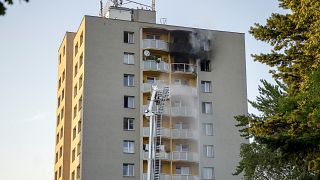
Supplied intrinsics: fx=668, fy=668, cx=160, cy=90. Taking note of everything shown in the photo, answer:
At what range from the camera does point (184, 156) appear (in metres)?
66.3

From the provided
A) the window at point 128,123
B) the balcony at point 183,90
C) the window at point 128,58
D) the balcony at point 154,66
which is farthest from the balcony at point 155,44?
the window at point 128,123

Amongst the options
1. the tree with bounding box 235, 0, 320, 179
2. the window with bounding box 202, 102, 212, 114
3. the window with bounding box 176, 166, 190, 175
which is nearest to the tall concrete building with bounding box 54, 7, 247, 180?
the window with bounding box 202, 102, 212, 114

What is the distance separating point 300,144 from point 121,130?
40.0 meters

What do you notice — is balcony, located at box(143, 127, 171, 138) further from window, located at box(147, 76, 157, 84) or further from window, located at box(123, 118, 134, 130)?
window, located at box(147, 76, 157, 84)

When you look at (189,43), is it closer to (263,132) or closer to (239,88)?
(239,88)

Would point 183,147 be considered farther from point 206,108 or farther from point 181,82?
point 181,82

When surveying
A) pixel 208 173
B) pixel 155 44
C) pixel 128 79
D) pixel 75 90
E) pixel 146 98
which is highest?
pixel 155 44

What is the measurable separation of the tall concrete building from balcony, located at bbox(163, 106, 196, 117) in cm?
10

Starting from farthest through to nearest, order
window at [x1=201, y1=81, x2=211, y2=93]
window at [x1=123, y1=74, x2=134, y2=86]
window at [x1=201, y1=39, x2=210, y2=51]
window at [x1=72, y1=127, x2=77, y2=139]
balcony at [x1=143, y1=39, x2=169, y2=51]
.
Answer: window at [x1=201, y1=39, x2=210, y2=51], window at [x1=201, y1=81, x2=211, y2=93], window at [x1=72, y1=127, x2=77, y2=139], balcony at [x1=143, y1=39, x2=169, y2=51], window at [x1=123, y1=74, x2=134, y2=86]

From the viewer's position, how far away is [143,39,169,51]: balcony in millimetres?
68700

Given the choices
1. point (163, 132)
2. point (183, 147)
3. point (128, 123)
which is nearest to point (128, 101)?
point (128, 123)

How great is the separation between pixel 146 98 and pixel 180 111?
3703 mm

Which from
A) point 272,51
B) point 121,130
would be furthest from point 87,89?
point 272,51

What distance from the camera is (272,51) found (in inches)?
1158
